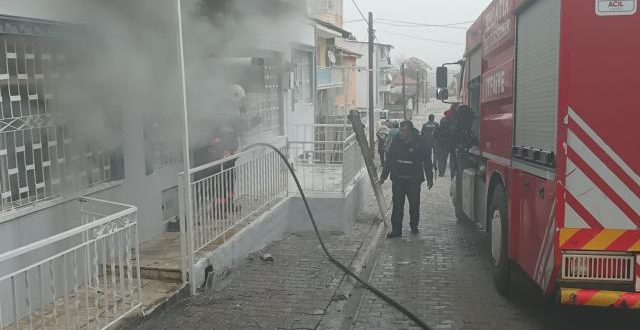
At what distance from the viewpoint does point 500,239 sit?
228 inches

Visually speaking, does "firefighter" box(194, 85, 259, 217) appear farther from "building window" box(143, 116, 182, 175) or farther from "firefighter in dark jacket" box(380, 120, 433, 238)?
"firefighter in dark jacket" box(380, 120, 433, 238)

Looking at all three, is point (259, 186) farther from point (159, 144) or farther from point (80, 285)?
point (80, 285)

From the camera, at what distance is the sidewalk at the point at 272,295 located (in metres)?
4.93

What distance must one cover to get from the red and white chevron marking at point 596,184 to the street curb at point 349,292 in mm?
2060

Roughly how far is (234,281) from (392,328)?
190 centimetres

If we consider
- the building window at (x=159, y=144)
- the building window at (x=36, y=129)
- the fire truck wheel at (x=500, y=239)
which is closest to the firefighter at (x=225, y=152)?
the building window at (x=159, y=144)

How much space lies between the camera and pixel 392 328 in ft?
16.1

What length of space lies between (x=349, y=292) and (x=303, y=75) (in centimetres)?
985

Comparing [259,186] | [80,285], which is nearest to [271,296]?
[80,285]

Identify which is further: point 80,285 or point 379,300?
point 379,300

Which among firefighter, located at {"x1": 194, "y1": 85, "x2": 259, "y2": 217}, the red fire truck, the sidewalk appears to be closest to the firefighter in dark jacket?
the sidewalk

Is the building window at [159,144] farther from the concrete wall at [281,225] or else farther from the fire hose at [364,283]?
the concrete wall at [281,225]

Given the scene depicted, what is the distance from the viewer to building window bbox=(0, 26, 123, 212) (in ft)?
15.0

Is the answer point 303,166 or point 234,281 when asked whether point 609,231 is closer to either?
point 234,281
